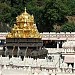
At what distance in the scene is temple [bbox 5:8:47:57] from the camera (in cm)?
3956

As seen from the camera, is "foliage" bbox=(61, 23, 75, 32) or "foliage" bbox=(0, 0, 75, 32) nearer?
"foliage" bbox=(61, 23, 75, 32)

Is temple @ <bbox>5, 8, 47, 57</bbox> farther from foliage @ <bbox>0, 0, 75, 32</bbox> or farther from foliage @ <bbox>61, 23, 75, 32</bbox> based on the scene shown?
foliage @ <bbox>0, 0, 75, 32</bbox>

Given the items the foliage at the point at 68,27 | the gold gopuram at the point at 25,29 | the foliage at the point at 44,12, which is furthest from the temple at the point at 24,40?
the foliage at the point at 44,12

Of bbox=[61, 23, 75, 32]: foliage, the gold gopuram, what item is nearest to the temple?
the gold gopuram

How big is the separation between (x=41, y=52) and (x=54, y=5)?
19.8 metres

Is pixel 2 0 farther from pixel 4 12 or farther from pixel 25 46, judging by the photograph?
pixel 25 46

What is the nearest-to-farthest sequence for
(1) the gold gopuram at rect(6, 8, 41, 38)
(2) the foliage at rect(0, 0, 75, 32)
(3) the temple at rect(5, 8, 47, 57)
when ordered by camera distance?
(3) the temple at rect(5, 8, 47, 57), (1) the gold gopuram at rect(6, 8, 41, 38), (2) the foliage at rect(0, 0, 75, 32)

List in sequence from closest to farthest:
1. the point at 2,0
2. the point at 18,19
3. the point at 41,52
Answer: the point at 41,52
the point at 18,19
the point at 2,0

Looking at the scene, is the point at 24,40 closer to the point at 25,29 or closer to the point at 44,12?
the point at 25,29

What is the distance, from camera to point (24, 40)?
40.8 metres

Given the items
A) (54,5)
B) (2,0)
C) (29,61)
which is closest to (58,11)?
(54,5)

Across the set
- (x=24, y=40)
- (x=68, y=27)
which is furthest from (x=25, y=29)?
(x=68, y=27)

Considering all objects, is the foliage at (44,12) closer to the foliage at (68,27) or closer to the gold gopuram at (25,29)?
the foliage at (68,27)

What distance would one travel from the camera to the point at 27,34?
135 feet
